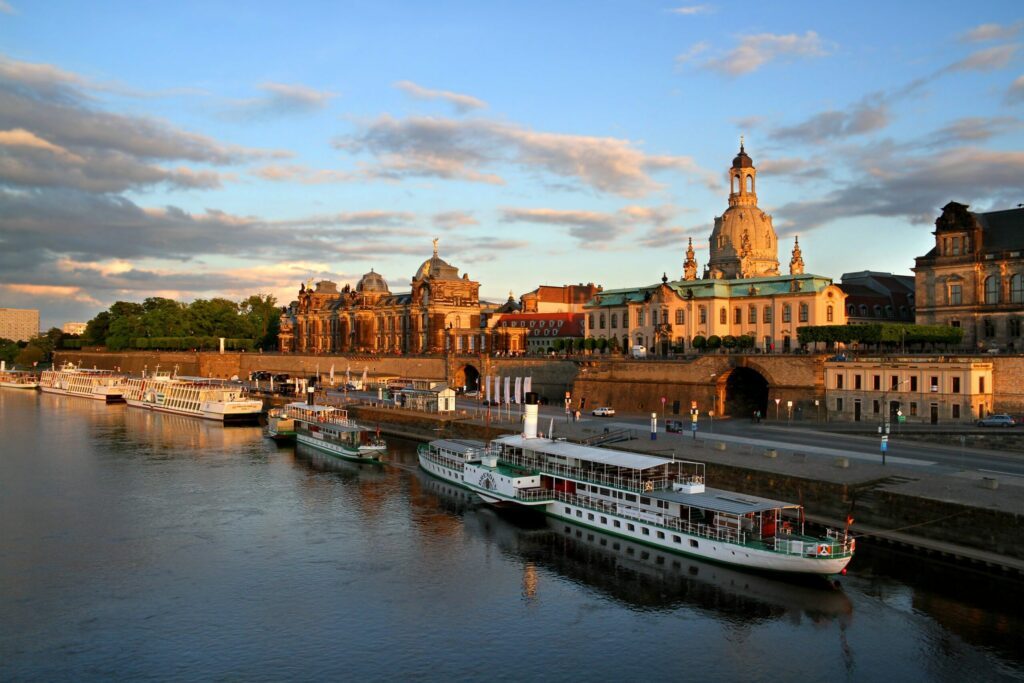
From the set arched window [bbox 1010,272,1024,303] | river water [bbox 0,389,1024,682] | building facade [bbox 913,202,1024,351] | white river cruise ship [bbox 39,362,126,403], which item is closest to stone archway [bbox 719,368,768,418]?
building facade [bbox 913,202,1024,351]

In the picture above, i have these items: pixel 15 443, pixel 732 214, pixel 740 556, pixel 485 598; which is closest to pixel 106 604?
pixel 485 598

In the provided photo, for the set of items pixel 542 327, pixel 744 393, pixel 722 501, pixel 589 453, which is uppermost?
pixel 542 327

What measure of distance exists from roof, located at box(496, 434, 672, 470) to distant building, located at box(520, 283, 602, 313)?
9336 centimetres

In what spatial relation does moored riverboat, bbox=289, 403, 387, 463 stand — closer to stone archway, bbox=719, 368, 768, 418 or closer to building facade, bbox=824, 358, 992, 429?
stone archway, bbox=719, 368, 768, 418

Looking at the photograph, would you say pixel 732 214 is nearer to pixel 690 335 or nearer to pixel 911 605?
pixel 690 335

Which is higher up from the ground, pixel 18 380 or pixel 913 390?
pixel 913 390

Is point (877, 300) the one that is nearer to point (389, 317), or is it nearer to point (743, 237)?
point (743, 237)

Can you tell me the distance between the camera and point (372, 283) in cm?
15988

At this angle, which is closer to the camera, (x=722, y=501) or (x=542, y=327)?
(x=722, y=501)

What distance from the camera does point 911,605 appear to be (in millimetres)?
30844

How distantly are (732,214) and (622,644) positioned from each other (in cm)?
9210

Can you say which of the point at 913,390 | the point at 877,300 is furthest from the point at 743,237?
the point at 913,390

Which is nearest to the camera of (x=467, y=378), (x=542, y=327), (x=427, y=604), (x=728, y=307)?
(x=427, y=604)

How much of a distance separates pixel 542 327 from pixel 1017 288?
71605 mm
